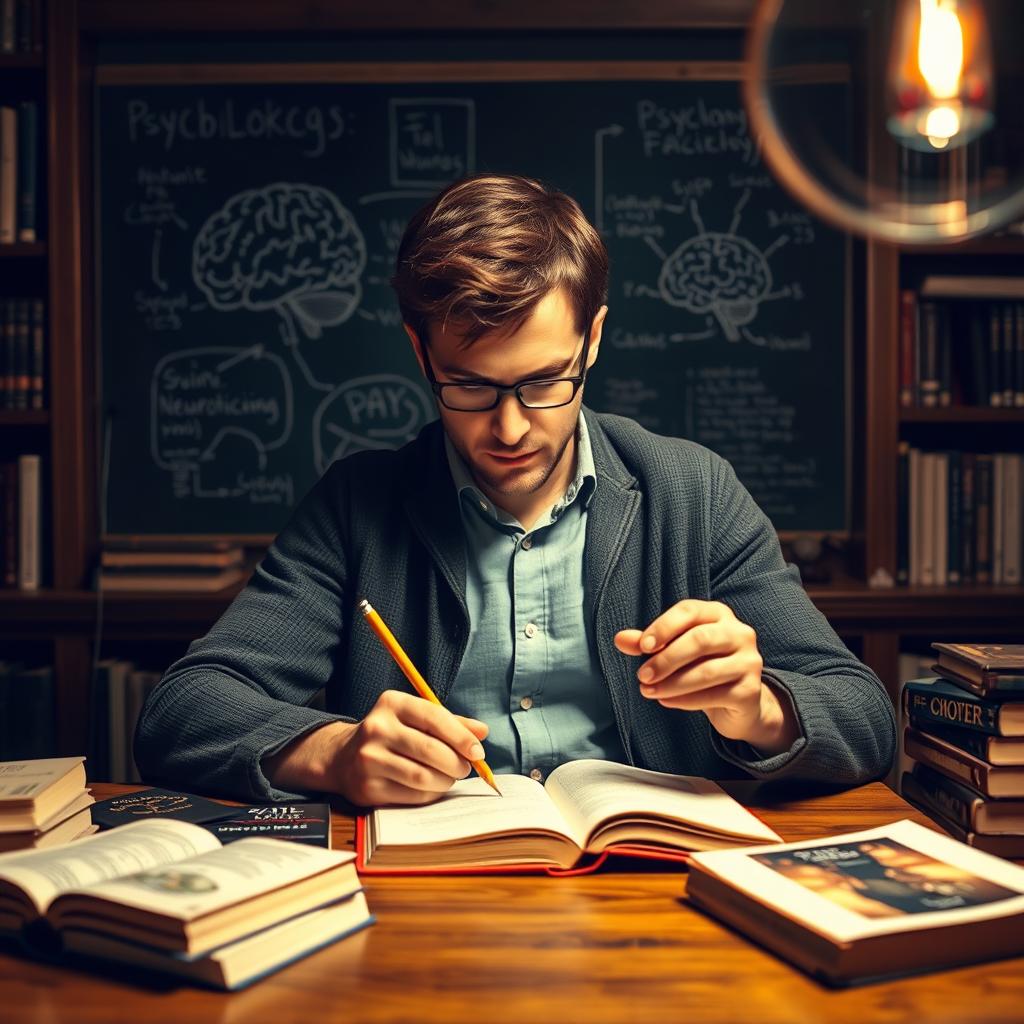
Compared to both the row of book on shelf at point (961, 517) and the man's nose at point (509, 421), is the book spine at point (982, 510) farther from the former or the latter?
the man's nose at point (509, 421)

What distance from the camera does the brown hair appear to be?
1.45m

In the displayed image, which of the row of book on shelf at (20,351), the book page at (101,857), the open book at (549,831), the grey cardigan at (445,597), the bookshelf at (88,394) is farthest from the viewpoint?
the row of book on shelf at (20,351)

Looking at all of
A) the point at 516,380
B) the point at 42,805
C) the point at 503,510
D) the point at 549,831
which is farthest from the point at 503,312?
the point at 42,805

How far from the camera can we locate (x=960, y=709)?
1281 mm

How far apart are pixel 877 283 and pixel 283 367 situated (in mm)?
1458

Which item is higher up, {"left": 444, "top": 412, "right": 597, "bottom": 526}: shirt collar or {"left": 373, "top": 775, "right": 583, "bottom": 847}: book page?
{"left": 444, "top": 412, "right": 597, "bottom": 526}: shirt collar

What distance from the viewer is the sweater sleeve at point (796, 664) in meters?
1.30

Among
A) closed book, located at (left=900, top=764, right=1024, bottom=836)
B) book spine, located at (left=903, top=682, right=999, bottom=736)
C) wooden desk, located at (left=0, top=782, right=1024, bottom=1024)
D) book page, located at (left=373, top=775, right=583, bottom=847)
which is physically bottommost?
wooden desk, located at (left=0, top=782, right=1024, bottom=1024)

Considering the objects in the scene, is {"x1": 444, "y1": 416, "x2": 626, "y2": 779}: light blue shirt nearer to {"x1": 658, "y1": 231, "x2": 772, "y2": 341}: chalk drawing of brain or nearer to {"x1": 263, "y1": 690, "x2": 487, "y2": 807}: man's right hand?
{"x1": 263, "y1": 690, "x2": 487, "y2": 807}: man's right hand

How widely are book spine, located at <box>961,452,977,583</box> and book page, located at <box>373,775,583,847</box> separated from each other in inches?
72.3

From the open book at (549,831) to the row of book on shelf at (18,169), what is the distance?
215 centimetres

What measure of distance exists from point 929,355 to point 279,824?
2138 millimetres

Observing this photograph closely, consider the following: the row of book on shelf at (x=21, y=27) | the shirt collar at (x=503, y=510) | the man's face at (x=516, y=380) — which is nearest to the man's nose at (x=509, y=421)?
the man's face at (x=516, y=380)

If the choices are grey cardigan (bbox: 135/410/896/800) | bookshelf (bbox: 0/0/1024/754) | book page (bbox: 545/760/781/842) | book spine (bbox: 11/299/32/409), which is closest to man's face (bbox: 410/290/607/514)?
grey cardigan (bbox: 135/410/896/800)
